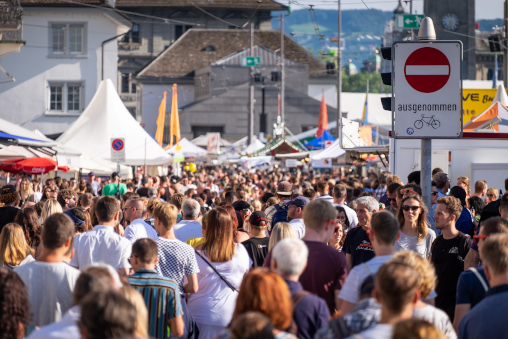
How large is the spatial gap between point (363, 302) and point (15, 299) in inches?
77.3

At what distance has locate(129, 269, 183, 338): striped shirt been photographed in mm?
6574

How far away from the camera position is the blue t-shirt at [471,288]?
21.4 ft

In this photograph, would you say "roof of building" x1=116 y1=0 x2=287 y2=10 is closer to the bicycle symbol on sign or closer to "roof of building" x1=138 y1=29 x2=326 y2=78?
"roof of building" x1=138 y1=29 x2=326 y2=78

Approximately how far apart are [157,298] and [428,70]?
5.34 metres

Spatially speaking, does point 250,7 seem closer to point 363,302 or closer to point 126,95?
point 126,95

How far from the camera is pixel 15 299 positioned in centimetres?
525

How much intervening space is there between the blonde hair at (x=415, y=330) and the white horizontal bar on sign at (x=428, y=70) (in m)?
6.92

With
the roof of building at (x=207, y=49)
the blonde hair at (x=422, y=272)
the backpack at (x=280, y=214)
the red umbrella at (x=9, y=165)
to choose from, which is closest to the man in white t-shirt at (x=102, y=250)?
the blonde hair at (x=422, y=272)

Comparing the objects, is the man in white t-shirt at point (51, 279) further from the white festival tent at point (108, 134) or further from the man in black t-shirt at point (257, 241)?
the white festival tent at point (108, 134)

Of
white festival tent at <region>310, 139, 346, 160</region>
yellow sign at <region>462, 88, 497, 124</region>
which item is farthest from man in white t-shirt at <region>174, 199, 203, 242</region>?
white festival tent at <region>310, 139, 346, 160</region>

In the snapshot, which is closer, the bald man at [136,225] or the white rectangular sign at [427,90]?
the bald man at [136,225]

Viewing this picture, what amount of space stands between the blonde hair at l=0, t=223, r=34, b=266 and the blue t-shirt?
3.67 m

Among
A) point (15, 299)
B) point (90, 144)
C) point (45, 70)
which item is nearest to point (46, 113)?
point (45, 70)

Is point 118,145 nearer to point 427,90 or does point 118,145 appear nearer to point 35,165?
point 35,165
